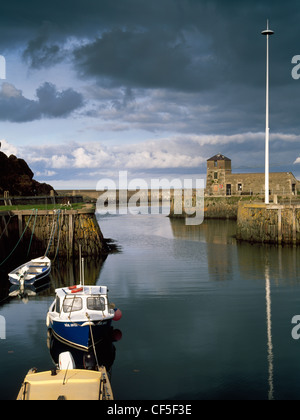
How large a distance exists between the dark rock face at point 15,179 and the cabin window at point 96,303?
2548 inches

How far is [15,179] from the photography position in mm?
90250

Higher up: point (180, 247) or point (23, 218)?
point (23, 218)

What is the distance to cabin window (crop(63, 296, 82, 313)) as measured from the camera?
20.3 m

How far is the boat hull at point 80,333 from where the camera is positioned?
18.8m

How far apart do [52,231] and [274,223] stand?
25.5 metres

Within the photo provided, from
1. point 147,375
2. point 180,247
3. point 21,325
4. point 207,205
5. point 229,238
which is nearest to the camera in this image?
point 147,375

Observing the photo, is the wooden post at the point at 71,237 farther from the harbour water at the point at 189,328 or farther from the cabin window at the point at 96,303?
the cabin window at the point at 96,303

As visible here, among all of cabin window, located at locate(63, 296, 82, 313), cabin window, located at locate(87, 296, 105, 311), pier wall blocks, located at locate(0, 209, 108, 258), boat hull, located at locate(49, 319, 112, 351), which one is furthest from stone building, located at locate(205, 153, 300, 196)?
boat hull, located at locate(49, 319, 112, 351)

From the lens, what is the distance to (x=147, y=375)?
1645 cm

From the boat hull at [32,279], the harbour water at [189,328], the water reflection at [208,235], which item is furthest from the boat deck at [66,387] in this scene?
the water reflection at [208,235]

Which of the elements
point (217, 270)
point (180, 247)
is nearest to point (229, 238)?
point (180, 247)

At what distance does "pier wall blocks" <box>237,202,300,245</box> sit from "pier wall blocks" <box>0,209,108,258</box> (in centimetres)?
2007

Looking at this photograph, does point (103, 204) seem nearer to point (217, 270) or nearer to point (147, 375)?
point (217, 270)
